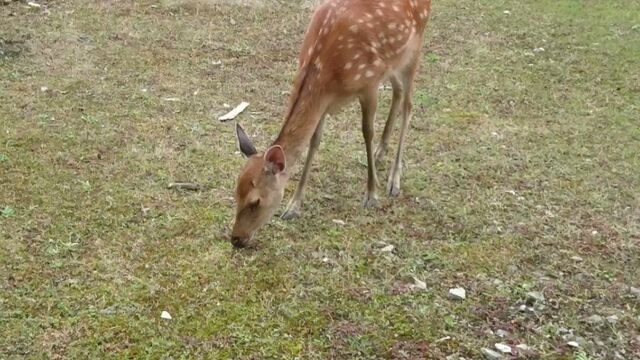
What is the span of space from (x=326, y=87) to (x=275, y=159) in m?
0.63

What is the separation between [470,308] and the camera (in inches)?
163

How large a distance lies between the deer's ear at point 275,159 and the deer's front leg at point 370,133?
849mm

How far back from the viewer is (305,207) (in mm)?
5176

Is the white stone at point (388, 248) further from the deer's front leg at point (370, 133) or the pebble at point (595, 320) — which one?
the pebble at point (595, 320)

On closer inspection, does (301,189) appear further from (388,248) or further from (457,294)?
(457,294)

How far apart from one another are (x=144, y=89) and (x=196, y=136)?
1125 mm

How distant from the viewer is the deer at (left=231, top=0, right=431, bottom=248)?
14.7ft

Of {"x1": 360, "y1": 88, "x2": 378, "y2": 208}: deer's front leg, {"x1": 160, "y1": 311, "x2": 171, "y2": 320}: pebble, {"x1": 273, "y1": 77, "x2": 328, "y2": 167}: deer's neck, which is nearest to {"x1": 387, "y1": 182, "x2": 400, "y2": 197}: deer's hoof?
{"x1": 360, "y1": 88, "x2": 378, "y2": 208}: deer's front leg

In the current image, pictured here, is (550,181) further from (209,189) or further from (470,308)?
(209,189)

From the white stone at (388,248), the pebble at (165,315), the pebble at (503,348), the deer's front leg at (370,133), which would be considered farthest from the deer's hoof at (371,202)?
the pebble at (165,315)

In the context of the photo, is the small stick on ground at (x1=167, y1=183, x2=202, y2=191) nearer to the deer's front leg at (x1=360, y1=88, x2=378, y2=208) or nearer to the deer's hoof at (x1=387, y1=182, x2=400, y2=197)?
the deer's front leg at (x1=360, y1=88, x2=378, y2=208)

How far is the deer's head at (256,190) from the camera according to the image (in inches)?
174

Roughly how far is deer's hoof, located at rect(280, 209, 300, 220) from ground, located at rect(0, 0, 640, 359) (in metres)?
0.06

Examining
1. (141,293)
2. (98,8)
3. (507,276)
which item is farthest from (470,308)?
(98,8)
